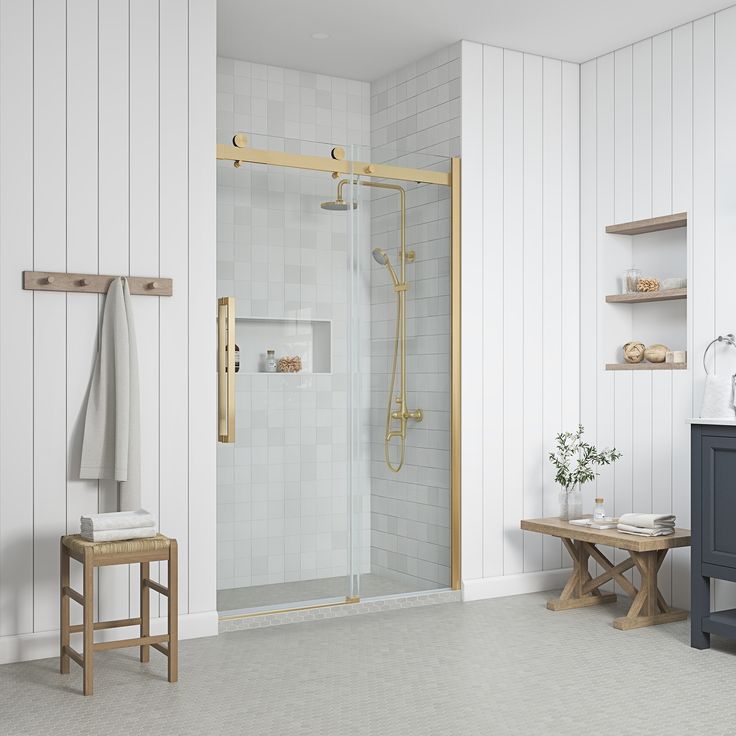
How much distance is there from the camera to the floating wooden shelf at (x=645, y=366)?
4586 mm

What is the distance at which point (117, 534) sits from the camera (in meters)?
3.41

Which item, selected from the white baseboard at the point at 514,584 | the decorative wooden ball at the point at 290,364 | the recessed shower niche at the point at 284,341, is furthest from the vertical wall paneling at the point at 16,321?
the white baseboard at the point at 514,584

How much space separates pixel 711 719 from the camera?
3.08 m

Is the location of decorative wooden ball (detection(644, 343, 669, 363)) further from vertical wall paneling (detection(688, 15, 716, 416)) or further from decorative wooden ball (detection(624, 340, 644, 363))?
vertical wall paneling (detection(688, 15, 716, 416))

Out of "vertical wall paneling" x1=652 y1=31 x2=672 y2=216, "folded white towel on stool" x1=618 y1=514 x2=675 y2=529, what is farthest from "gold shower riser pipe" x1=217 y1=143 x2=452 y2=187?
"folded white towel on stool" x1=618 y1=514 x2=675 y2=529

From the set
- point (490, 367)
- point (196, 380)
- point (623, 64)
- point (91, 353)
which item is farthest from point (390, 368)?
point (623, 64)

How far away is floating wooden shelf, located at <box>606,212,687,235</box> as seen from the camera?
461 cm

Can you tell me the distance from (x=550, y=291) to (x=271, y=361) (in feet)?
5.79

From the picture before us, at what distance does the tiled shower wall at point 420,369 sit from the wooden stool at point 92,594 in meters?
1.23

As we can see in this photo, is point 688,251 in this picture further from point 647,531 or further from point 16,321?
point 16,321

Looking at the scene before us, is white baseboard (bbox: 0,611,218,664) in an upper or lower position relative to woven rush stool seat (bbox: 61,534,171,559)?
lower

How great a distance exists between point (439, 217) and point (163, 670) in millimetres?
2558

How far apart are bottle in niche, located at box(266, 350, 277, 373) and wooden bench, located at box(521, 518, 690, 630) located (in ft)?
5.20

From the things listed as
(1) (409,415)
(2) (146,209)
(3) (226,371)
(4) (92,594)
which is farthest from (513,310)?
(4) (92,594)
